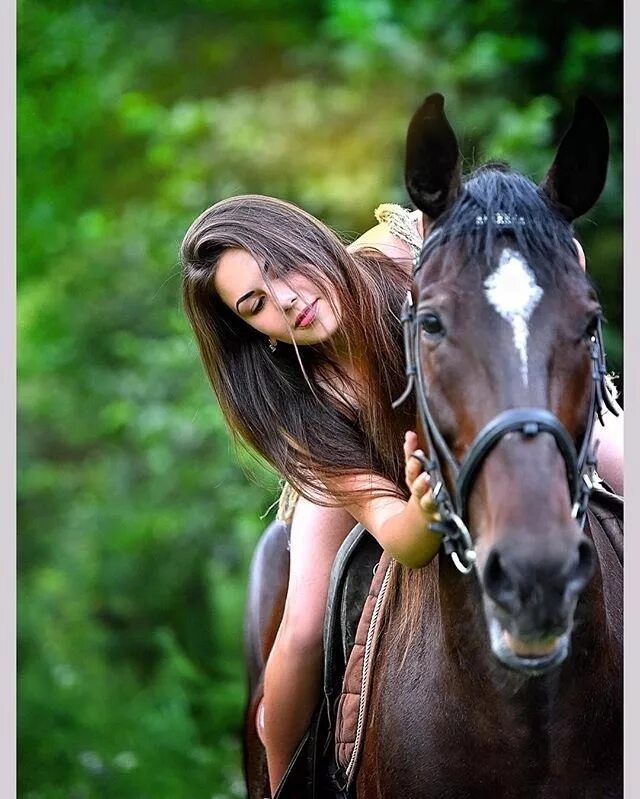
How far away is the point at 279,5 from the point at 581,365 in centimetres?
768

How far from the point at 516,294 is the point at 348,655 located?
126cm

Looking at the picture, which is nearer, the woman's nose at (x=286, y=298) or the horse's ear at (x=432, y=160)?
the horse's ear at (x=432, y=160)

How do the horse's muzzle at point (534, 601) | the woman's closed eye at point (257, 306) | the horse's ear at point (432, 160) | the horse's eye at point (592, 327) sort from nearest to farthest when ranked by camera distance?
the horse's muzzle at point (534, 601)
the horse's eye at point (592, 327)
the horse's ear at point (432, 160)
the woman's closed eye at point (257, 306)

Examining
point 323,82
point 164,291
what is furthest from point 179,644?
point 323,82

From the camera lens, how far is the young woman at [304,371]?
111 inches

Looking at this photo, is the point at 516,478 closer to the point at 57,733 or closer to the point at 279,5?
the point at 57,733

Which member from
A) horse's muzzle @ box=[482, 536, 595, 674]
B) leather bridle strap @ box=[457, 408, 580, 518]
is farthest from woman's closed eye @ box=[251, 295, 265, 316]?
horse's muzzle @ box=[482, 536, 595, 674]

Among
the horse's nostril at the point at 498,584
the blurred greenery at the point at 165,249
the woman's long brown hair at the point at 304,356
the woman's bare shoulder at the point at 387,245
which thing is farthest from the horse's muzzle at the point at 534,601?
the blurred greenery at the point at 165,249

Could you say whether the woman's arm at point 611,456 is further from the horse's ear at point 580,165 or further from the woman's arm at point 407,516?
the horse's ear at point 580,165

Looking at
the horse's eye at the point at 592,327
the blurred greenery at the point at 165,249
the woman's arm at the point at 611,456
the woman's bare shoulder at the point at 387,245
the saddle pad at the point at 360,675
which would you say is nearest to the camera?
the horse's eye at the point at 592,327

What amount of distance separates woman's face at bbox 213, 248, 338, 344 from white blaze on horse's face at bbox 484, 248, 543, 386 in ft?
2.57

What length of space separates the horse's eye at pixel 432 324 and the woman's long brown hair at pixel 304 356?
0.59 m

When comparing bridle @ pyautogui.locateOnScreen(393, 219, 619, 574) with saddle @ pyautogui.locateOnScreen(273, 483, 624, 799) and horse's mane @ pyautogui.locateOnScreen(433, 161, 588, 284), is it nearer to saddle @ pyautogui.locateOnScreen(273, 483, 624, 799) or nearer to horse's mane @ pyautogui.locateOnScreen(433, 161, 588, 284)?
horse's mane @ pyautogui.locateOnScreen(433, 161, 588, 284)

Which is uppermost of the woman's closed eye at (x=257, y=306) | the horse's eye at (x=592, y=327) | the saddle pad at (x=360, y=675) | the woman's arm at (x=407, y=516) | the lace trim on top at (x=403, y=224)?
the lace trim on top at (x=403, y=224)
